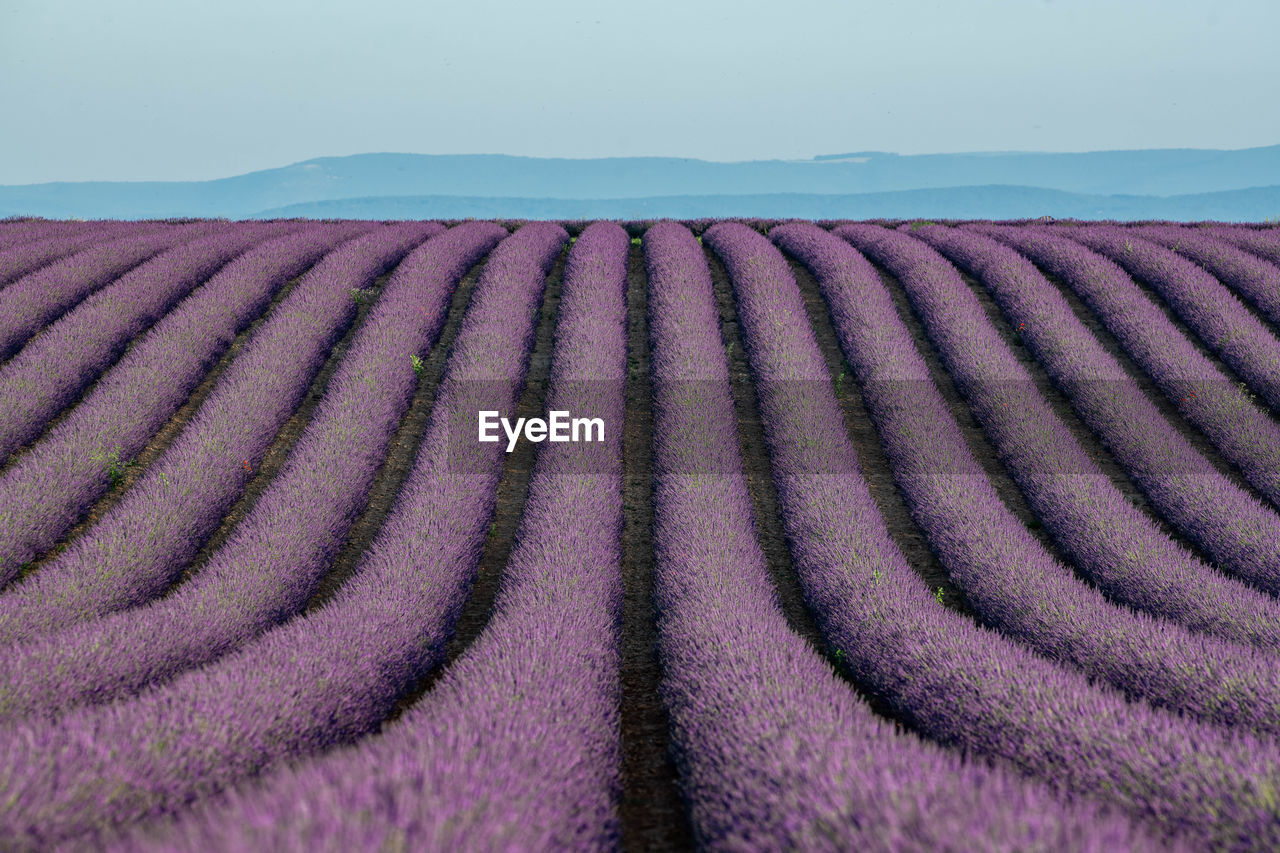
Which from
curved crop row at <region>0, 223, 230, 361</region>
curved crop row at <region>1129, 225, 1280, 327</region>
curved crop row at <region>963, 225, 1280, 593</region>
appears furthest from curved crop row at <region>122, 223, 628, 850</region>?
curved crop row at <region>1129, 225, 1280, 327</region>

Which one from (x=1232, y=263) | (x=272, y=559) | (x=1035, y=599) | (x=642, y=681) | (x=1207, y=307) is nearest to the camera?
(x=642, y=681)

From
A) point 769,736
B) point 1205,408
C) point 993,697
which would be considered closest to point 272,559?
point 769,736

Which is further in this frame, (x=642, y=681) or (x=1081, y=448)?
(x=1081, y=448)

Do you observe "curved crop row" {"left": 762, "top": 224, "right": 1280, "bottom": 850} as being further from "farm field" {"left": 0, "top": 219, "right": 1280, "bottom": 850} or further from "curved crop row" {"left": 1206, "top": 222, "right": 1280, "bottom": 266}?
"curved crop row" {"left": 1206, "top": 222, "right": 1280, "bottom": 266}

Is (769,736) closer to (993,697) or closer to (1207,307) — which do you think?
(993,697)

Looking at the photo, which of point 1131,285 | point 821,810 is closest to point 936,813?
point 821,810

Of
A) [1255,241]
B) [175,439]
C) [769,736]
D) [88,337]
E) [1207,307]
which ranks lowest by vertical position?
[769,736]

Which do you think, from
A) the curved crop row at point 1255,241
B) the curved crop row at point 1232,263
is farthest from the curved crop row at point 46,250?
the curved crop row at point 1255,241
